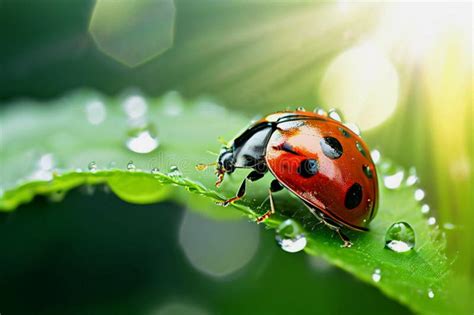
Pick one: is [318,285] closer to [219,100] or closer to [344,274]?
[344,274]

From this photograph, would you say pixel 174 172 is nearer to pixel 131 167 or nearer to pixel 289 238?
pixel 131 167

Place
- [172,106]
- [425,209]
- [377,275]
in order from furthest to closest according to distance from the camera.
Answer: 1. [172,106]
2. [425,209]
3. [377,275]

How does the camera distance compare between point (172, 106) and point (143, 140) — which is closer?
point (143, 140)

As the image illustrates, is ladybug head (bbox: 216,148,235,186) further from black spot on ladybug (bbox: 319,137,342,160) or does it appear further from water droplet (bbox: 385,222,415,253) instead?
water droplet (bbox: 385,222,415,253)

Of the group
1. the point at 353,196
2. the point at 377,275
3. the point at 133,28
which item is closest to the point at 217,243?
the point at 353,196

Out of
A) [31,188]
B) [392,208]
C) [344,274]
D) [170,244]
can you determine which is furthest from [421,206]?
[170,244]

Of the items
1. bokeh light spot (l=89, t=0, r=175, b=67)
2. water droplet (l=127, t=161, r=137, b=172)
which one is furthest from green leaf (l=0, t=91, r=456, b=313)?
bokeh light spot (l=89, t=0, r=175, b=67)

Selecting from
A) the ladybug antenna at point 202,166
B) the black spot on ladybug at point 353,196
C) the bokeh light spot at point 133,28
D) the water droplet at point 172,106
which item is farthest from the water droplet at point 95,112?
the bokeh light spot at point 133,28
